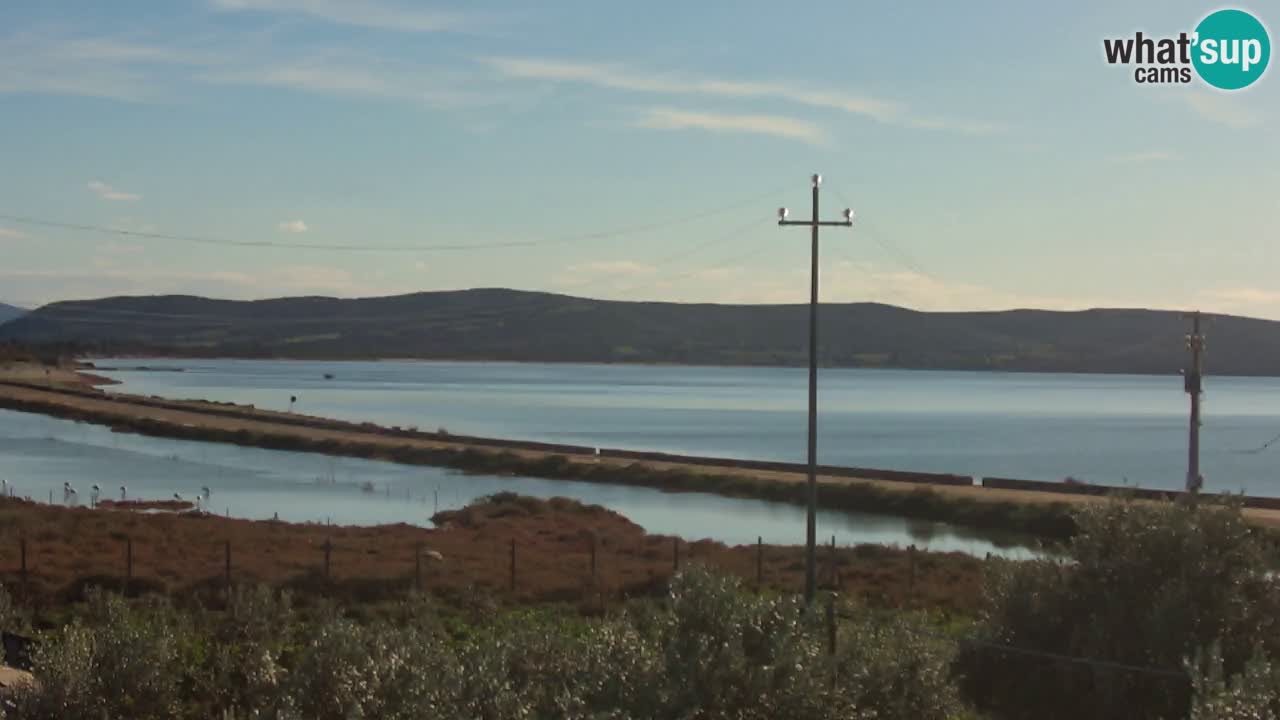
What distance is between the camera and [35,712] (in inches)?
666

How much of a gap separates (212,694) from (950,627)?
16.2m

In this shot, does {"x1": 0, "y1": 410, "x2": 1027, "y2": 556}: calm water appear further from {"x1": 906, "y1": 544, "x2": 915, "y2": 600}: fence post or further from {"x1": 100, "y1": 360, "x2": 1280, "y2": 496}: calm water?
{"x1": 100, "y1": 360, "x2": 1280, "y2": 496}: calm water

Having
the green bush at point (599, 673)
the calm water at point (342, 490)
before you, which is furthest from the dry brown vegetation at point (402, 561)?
the green bush at point (599, 673)

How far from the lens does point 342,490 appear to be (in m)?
74.6

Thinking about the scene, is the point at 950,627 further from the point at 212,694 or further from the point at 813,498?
the point at 212,694

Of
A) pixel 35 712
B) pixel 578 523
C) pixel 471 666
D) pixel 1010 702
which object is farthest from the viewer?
pixel 578 523

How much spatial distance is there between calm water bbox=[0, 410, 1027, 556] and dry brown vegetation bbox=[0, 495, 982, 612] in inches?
334

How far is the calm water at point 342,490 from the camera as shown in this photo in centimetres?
6069

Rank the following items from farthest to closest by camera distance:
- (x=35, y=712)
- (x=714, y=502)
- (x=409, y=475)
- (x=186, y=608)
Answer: (x=409, y=475), (x=714, y=502), (x=186, y=608), (x=35, y=712)

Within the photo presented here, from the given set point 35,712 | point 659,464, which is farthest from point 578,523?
point 35,712

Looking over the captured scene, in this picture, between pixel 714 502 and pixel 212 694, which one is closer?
pixel 212 694

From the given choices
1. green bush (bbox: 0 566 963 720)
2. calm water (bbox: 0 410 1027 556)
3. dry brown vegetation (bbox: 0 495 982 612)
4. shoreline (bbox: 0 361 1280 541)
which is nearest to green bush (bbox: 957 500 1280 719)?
green bush (bbox: 0 566 963 720)

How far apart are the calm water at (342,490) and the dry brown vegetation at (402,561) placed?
8488 millimetres

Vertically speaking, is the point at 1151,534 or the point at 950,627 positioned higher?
the point at 1151,534
